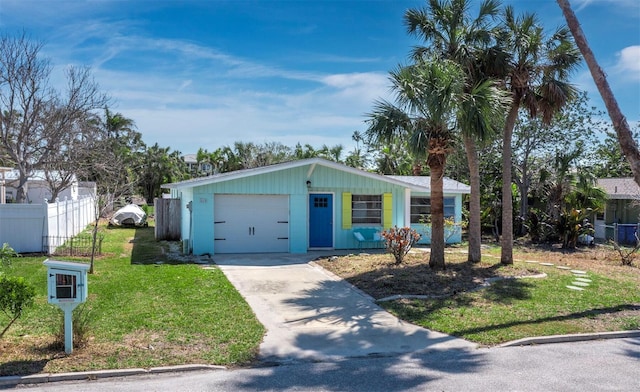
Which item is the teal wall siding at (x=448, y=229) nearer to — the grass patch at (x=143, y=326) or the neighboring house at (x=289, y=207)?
the neighboring house at (x=289, y=207)

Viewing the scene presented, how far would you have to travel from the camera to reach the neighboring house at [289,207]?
15102 mm

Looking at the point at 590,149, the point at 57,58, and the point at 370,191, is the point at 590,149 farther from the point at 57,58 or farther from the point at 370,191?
the point at 57,58

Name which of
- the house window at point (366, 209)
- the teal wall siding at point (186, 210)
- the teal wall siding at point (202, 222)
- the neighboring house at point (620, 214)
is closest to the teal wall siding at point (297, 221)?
the house window at point (366, 209)

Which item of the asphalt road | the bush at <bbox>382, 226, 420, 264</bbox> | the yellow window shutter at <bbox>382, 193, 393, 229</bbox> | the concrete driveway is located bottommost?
the asphalt road

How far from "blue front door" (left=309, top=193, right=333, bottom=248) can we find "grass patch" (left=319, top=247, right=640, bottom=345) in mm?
2579

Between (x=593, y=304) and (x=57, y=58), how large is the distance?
18821 mm

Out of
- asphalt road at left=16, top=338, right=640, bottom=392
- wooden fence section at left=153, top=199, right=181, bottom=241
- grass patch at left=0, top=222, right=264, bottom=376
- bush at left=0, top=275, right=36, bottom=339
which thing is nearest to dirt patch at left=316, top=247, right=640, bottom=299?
grass patch at left=0, top=222, right=264, bottom=376

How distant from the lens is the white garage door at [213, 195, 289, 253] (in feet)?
50.6

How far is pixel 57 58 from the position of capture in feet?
58.8

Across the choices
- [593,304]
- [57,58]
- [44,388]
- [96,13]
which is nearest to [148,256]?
[96,13]

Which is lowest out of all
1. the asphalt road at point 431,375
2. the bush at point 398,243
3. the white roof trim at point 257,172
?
the asphalt road at point 431,375

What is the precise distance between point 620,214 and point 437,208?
50.4 ft

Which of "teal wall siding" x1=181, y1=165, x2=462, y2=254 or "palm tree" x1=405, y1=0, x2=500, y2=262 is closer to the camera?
"palm tree" x1=405, y1=0, x2=500, y2=262

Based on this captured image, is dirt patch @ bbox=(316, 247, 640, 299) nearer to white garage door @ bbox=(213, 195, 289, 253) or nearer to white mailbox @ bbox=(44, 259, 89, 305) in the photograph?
white garage door @ bbox=(213, 195, 289, 253)
